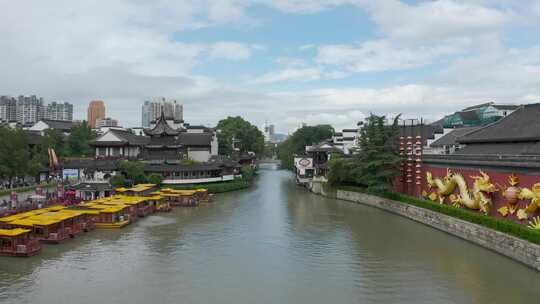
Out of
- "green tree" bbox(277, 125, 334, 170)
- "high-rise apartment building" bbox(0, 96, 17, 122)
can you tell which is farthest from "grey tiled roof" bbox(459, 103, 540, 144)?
"high-rise apartment building" bbox(0, 96, 17, 122)

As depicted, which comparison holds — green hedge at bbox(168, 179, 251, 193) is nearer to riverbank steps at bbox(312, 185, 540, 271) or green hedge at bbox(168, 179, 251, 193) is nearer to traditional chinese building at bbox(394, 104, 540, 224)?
riverbank steps at bbox(312, 185, 540, 271)

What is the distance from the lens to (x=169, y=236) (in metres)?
31.8

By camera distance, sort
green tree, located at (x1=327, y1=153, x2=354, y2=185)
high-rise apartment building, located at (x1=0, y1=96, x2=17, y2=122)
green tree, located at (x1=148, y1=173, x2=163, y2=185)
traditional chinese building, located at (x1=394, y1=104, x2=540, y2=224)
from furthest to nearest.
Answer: high-rise apartment building, located at (x1=0, y1=96, x2=17, y2=122) → green tree, located at (x1=148, y1=173, x2=163, y2=185) → green tree, located at (x1=327, y1=153, x2=354, y2=185) → traditional chinese building, located at (x1=394, y1=104, x2=540, y2=224)

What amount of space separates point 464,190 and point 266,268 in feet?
57.7

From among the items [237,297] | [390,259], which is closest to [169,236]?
[237,297]

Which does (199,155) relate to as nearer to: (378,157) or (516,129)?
(378,157)

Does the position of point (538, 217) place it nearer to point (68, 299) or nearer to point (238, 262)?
point (238, 262)

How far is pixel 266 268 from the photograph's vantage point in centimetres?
2384

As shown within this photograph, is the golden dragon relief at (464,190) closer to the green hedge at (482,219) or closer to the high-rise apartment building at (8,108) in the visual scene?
the green hedge at (482,219)

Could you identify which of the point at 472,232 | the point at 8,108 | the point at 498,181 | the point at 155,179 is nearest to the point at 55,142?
the point at 155,179

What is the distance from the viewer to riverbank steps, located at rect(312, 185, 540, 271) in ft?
77.0

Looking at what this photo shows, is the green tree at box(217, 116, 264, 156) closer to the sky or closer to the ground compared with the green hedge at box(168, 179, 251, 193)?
closer to the sky

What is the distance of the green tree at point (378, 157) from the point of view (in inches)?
1785

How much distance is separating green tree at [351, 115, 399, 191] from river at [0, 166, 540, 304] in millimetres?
9783
